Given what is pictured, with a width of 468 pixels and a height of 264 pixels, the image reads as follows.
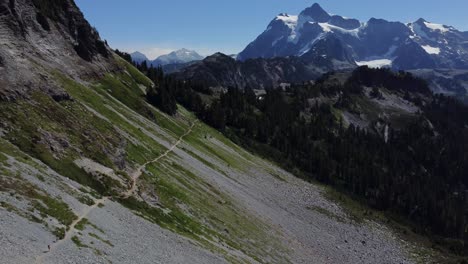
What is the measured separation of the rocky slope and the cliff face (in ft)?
1.08

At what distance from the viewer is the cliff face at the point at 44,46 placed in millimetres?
66000

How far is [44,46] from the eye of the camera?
4168 inches

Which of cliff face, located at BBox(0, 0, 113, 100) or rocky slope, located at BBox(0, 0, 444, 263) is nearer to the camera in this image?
rocky slope, located at BBox(0, 0, 444, 263)

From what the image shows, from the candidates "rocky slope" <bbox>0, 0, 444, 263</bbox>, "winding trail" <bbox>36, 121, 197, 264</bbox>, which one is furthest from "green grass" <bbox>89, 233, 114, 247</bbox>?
"winding trail" <bbox>36, 121, 197, 264</bbox>

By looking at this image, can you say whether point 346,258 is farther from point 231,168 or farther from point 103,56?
point 103,56

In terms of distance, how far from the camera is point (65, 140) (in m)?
58.6

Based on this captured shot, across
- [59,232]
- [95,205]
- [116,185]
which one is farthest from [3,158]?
[116,185]

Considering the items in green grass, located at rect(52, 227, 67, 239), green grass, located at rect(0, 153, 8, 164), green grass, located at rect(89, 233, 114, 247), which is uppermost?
green grass, located at rect(0, 153, 8, 164)

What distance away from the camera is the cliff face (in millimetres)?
66000

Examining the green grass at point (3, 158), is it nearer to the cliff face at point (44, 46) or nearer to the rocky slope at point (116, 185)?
the rocky slope at point (116, 185)

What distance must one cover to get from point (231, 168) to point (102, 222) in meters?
70.7

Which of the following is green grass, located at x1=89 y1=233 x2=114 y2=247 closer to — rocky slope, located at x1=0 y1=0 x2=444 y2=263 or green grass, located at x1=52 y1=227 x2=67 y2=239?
rocky slope, located at x1=0 y1=0 x2=444 y2=263

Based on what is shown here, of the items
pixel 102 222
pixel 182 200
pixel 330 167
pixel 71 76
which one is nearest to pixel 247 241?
pixel 182 200

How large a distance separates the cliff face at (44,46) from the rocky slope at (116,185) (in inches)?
12.9
